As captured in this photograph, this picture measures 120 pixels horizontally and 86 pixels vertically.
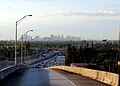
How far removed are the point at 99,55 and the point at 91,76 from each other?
118964 mm

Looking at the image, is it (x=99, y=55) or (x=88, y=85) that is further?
(x=99, y=55)

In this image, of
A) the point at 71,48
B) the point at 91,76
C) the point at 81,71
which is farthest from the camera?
the point at 71,48

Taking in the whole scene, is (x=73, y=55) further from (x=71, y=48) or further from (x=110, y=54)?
(x=110, y=54)

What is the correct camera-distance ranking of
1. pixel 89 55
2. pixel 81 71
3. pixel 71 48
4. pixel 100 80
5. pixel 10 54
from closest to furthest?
pixel 100 80, pixel 81 71, pixel 10 54, pixel 89 55, pixel 71 48

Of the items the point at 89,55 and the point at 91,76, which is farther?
the point at 89,55

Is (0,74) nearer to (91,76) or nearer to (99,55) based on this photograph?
(91,76)

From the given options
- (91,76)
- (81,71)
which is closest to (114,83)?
(91,76)

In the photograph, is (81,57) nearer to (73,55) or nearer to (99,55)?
(73,55)

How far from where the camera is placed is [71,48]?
183875 millimetres

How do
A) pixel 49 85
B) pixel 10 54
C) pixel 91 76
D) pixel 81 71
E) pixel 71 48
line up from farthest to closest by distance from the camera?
pixel 71 48
pixel 10 54
pixel 81 71
pixel 91 76
pixel 49 85

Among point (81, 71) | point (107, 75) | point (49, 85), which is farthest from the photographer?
point (81, 71)

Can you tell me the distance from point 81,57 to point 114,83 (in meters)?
150

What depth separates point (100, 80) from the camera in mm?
35969

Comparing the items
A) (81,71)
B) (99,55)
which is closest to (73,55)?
(99,55)
